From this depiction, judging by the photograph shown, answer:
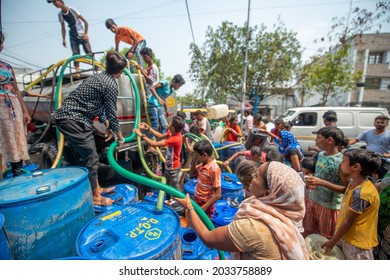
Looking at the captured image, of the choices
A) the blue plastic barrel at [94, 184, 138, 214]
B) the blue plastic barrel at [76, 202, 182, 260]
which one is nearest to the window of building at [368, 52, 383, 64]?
the blue plastic barrel at [94, 184, 138, 214]

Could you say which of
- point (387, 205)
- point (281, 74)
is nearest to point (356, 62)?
point (281, 74)

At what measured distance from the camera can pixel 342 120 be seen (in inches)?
297

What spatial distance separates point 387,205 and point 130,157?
13.1ft

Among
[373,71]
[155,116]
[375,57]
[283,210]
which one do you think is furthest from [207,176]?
[375,57]

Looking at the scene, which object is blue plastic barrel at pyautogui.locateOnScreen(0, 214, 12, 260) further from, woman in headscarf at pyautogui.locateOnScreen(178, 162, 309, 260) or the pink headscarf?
the pink headscarf

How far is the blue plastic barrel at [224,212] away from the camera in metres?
2.38

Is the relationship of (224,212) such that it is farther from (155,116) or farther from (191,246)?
(155,116)

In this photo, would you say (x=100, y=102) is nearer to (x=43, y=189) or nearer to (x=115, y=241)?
(x=43, y=189)

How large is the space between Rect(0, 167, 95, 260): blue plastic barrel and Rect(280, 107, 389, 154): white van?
8099mm

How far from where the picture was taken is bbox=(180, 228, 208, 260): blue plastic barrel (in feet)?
5.93

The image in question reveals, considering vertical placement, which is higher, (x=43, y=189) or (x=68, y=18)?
(x=68, y=18)

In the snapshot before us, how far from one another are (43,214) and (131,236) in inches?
26.3

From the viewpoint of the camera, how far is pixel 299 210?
3.72ft

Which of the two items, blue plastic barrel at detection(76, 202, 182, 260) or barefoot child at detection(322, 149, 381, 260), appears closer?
blue plastic barrel at detection(76, 202, 182, 260)
